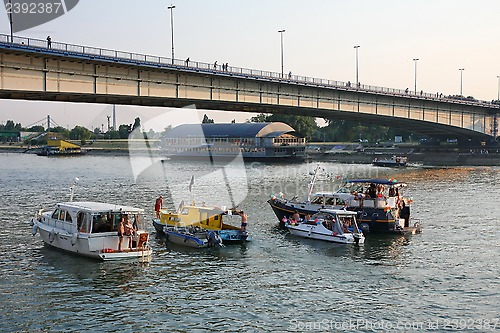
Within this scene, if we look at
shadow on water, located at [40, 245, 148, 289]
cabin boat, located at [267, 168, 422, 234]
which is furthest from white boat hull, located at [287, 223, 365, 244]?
shadow on water, located at [40, 245, 148, 289]

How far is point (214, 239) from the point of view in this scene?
37406 millimetres

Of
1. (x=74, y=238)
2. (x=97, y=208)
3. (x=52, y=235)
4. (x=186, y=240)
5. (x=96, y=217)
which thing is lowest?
(x=186, y=240)

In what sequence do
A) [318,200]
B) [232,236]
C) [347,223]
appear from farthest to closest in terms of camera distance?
1. [318,200]
2. [347,223]
3. [232,236]

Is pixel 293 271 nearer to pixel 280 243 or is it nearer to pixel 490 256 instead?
pixel 280 243

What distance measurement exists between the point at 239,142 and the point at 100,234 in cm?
12270

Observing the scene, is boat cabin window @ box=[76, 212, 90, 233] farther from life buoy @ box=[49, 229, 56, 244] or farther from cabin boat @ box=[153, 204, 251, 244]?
cabin boat @ box=[153, 204, 251, 244]

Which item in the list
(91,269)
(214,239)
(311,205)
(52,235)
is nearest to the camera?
(91,269)

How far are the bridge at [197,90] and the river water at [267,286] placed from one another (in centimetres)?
1413

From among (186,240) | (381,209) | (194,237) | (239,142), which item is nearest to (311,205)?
(381,209)

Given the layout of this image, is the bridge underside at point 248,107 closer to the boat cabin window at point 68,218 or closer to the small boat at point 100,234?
the boat cabin window at point 68,218

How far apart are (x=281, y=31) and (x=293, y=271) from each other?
77.7 metres

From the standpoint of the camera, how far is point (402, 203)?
46438 mm

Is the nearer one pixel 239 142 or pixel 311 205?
pixel 311 205

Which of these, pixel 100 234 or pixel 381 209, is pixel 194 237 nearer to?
pixel 100 234
